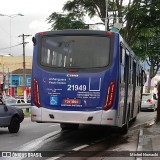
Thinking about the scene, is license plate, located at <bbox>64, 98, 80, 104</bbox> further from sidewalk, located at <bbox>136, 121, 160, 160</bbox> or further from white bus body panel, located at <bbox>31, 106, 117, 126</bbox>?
sidewalk, located at <bbox>136, 121, 160, 160</bbox>

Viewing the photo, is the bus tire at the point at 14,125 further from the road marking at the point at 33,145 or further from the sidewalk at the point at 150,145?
the sidewalk at the point at 150,145

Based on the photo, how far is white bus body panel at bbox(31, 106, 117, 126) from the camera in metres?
12.2

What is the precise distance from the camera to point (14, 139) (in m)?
14.2

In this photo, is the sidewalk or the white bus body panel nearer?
the sidewalk

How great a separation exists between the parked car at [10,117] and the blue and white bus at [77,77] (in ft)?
9.83

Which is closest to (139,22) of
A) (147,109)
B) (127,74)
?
(147,109)

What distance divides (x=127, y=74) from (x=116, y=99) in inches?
111

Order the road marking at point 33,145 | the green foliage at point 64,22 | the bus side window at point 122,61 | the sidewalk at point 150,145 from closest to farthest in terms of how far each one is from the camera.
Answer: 1. the sidewalk at point 150,145
2. the road marking at point 33,145
3. the bus side window at point 122,61
4. the green foliage at point 64,22

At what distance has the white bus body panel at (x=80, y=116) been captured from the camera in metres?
12.2

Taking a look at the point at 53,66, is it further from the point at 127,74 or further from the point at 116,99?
the point at 127,74

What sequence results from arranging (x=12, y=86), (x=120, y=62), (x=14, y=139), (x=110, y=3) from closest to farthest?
(x=120, y=62), (x=14, y=139), (x=110, y=3), (x=12, y=86)

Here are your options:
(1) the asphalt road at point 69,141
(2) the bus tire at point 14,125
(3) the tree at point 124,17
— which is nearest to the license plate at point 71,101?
(1) the asphalt road at point 69,141

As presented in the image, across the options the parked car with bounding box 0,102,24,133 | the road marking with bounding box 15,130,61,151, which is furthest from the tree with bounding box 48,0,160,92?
the road marking with bounding box 15,130,61,151

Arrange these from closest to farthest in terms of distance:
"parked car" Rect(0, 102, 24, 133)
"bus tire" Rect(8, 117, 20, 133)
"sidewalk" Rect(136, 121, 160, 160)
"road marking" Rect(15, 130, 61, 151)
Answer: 1. "sidewalk" Rect(136, 121, 160, 160)
2. "road marking" Rect(15, 130, 61, 151)
3. "parked car" Rect(0, 102, 24, 133)
4. "bus tire" Rect(8, 117, 20, 133)
